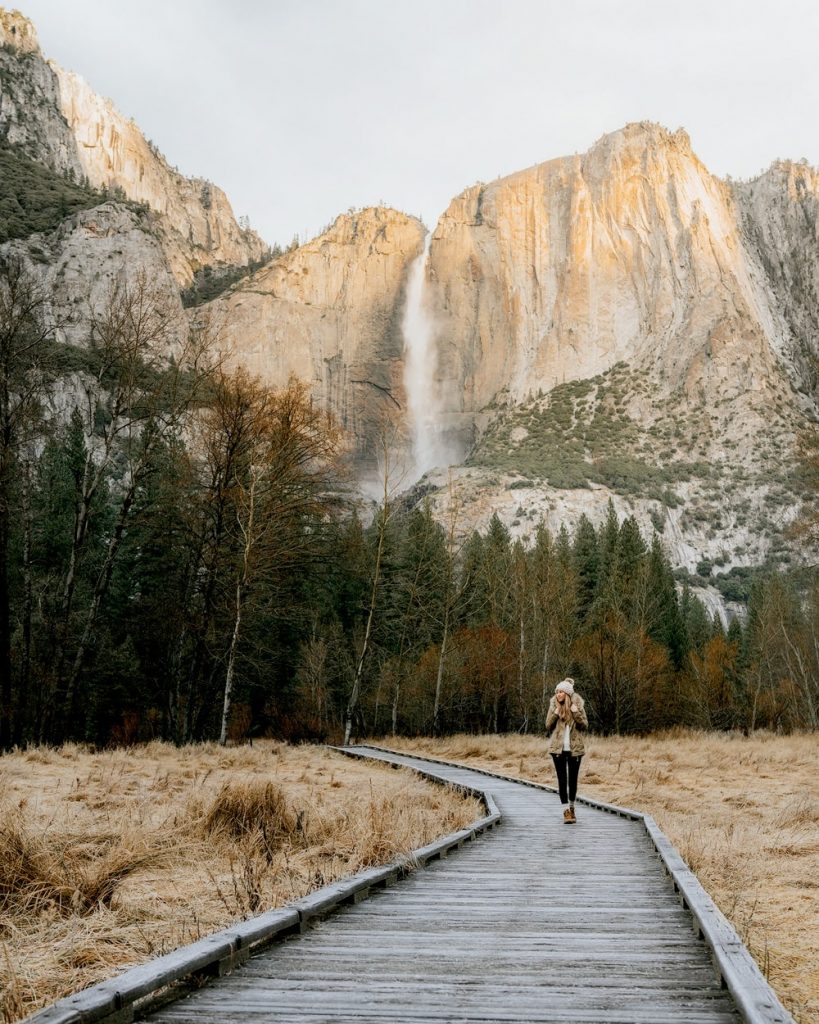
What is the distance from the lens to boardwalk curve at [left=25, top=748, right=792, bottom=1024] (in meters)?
3.37

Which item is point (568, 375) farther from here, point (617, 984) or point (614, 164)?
point (617, 984)

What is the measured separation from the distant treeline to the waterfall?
64.0 metres

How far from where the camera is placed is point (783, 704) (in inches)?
2058

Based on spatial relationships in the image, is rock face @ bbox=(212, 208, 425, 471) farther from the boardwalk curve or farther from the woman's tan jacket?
the boardwalk curve

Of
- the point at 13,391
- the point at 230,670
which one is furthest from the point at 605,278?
the point at 13,391

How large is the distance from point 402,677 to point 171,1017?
4059 cm

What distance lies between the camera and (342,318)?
138m

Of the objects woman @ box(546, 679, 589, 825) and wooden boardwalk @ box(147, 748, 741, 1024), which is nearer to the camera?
wooden boardwalk @ box(147, 748, 741, 1024)

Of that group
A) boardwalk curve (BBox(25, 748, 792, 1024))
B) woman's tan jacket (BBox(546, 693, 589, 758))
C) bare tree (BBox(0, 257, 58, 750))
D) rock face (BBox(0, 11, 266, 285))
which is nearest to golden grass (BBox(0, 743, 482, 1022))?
boardwalk curve (BBox(25, 748, 792, 1024))

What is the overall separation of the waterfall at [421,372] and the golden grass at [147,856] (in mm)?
118234

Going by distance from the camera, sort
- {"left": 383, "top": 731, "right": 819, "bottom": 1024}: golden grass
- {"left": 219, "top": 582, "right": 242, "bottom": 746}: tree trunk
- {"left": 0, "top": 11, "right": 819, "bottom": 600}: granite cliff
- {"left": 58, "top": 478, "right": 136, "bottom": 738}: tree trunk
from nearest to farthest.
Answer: {"left": 383, "top": 731, "right": 819, "bottom": 1024}: golden grass, {"left": 58, "top": 478, "right": 136, "bottom": 738}: tree trunk, {"left": 219, "top": 582, "right": 242, "bottom": 746}: tree trunk, {"left": 0, "top": 11, "right": 819, "bottom": 600}: granite cliff

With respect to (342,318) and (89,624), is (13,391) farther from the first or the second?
(342,318)

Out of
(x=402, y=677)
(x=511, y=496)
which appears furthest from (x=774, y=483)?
(x=402, y=677)

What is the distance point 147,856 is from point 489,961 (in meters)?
3.92
